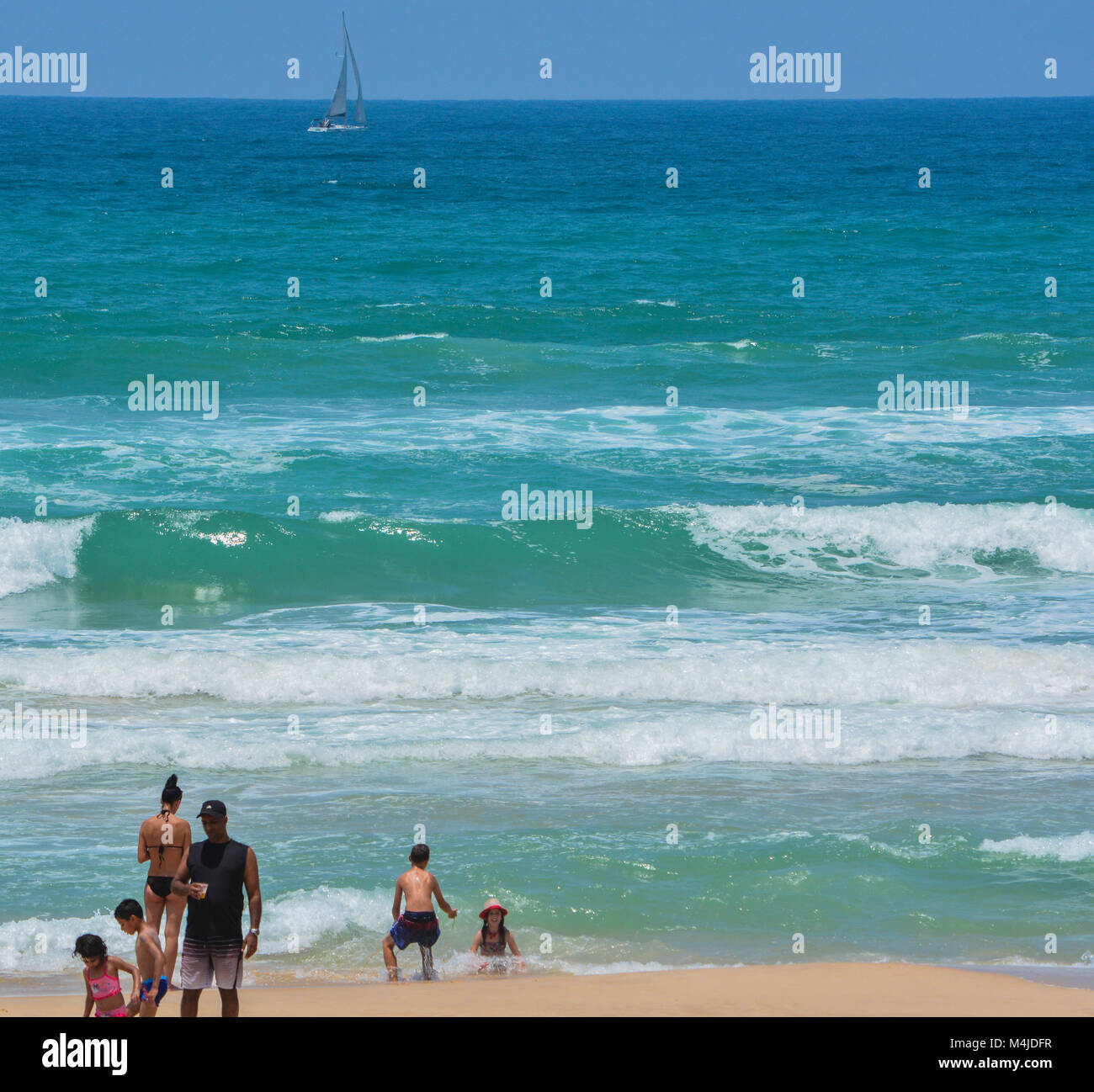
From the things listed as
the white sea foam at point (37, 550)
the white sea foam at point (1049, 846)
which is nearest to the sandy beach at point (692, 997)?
the white sea foam at point (1049, 846)

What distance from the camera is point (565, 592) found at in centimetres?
1967

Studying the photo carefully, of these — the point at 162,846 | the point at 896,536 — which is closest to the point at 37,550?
the point at 162,846

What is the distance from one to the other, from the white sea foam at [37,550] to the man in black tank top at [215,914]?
12.6 m

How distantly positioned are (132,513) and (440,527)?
465 centimetres

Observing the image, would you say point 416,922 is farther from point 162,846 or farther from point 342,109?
point 342,109

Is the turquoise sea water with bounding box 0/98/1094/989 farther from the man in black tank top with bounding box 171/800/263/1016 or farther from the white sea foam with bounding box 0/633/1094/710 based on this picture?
the man in black tank top with bounding box 171/800/263/1016

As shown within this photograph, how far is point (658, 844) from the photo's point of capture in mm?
10945

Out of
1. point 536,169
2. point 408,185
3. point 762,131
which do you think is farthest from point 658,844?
point 762,131

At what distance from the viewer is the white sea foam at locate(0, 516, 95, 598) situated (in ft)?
63.8

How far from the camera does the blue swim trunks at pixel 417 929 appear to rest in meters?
8.98

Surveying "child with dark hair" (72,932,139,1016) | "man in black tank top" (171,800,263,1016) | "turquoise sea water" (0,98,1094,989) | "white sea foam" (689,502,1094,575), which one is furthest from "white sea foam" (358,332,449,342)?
"child with dark hair" (72,932,139,1016)

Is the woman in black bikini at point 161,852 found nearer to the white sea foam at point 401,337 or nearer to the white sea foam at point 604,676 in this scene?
the white sea foam at point 604,676

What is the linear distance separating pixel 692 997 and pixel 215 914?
280 cm
